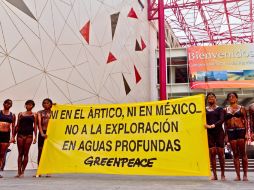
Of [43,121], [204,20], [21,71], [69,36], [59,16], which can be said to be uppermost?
[204,20]

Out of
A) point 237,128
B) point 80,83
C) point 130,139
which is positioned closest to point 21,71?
point 80,83

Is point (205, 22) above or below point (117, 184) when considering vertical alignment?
above

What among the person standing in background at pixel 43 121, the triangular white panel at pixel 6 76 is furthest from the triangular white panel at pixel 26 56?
the person standing in background at pixel 43 121

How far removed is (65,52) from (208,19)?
2236 centimetres

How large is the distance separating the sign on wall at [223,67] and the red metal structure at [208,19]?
4.08 meters

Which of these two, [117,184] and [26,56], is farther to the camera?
[26,56]

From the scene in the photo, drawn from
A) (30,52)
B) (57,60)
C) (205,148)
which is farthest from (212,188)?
(57,60)

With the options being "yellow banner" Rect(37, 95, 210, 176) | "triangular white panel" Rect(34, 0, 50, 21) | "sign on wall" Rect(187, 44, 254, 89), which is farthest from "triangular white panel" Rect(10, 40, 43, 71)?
"sign on wall" Rect(187, 44, 254, 89)

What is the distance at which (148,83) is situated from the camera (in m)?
23.7

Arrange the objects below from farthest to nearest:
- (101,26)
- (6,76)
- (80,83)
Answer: (101,26) → (80,83) → (6,76)

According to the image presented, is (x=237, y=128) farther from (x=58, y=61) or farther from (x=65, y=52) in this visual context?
(x=65, y=52)

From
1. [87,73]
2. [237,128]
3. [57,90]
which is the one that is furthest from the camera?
[87,73]

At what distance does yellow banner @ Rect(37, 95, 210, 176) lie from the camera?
5.81 meters

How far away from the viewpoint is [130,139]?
620cm
